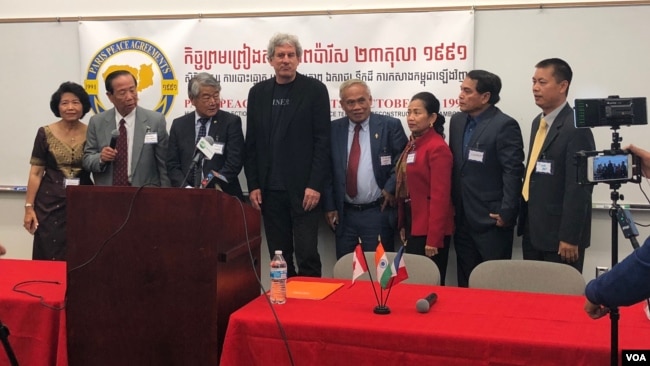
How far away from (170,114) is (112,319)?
2.46 meters

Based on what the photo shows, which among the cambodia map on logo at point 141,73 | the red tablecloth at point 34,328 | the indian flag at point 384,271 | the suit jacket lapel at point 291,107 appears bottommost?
the red tablecloth at point 34,328

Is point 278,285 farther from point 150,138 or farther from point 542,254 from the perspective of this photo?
point 150,138

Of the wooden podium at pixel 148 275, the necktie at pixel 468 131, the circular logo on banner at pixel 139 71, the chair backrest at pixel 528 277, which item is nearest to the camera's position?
the wooden podium at pixel 148 275

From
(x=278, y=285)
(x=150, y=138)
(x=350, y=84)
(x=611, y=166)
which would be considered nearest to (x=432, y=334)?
(x=278, y=285)

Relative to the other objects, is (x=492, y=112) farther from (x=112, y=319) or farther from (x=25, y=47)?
(x=25, y=47)

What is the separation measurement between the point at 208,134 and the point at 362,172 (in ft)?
3.19

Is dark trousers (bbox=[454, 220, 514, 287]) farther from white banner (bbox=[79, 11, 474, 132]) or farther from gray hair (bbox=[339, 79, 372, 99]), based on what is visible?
gray hair (bbox=[339, 79, 372, 99])

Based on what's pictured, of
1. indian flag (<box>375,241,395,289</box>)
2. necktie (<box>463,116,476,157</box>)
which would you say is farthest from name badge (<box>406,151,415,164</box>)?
indian flag (<box>375,241,395,289</box>)

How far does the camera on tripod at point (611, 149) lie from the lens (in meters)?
2.07

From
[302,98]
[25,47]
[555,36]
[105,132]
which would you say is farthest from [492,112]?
[25,47]

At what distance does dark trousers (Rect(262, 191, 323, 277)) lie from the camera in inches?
150

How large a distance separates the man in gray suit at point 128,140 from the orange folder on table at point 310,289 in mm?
1668

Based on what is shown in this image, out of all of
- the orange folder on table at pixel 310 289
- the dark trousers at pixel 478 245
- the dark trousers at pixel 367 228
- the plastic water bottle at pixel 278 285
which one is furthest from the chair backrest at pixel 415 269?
the dark trousers at pixel 367 228

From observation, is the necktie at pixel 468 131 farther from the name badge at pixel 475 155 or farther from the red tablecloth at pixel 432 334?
the red tablecloth at pixel 432 334
